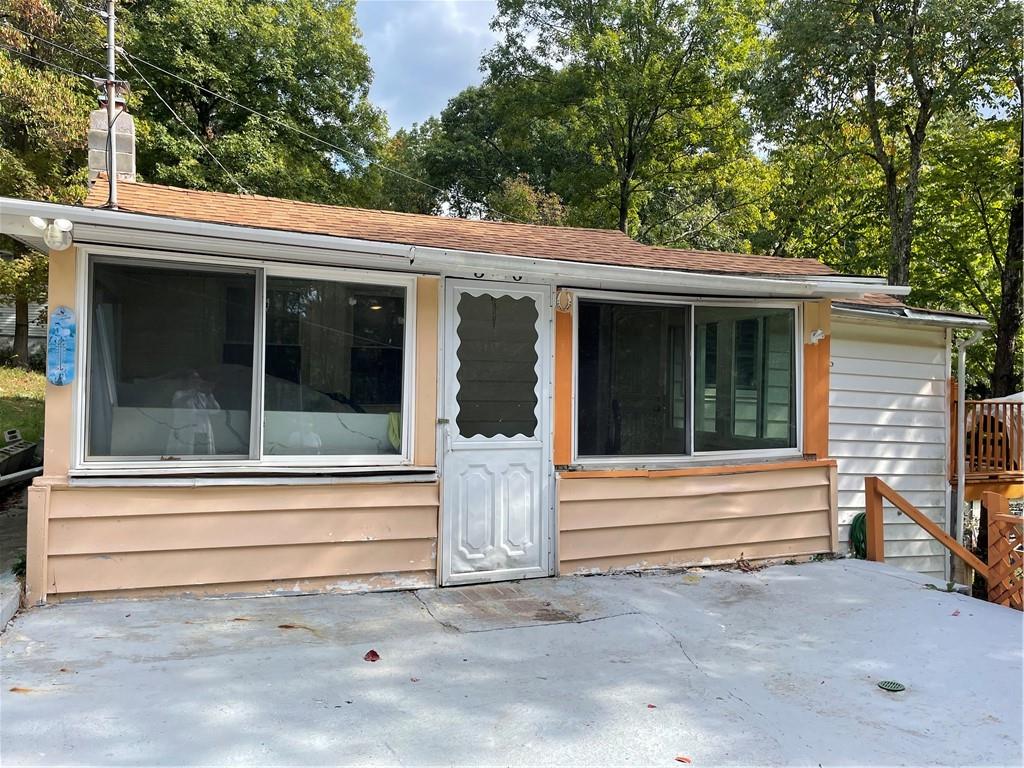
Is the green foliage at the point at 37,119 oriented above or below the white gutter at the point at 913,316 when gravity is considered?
above

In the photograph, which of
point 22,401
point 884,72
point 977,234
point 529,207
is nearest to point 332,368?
point 22,401

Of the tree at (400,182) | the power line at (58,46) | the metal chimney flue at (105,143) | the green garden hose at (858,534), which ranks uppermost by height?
the tree at (400,182)

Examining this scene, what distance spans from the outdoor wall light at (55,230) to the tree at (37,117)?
9.97 m

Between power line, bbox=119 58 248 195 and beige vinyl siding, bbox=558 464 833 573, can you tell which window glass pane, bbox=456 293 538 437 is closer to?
beige vinyl siding, bbox=558 464 833 573

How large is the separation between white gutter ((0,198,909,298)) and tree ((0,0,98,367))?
10031mm

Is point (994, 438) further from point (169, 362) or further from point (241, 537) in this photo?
point (169, 362)

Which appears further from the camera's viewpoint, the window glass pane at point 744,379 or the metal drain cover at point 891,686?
the window glass pane at point 744,379

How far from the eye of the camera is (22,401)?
12594 mm

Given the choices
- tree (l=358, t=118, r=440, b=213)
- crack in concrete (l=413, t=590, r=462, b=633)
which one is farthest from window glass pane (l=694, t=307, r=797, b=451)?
tree (l=358, t=118, r=440, b=213)

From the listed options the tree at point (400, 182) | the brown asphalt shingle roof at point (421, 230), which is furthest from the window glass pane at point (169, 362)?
the tree at point (400, 182)

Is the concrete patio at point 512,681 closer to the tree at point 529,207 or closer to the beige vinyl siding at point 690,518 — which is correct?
the beige vinyl siding at point 690,518

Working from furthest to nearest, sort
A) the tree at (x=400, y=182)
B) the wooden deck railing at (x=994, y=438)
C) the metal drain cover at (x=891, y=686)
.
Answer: the tree at (x=400, y=182) → the wooden deck railing at (x=994, y=438) → the metal drain cover at (x=891, y=686)

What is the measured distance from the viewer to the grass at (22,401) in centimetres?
1005

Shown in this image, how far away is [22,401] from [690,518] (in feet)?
42.3
